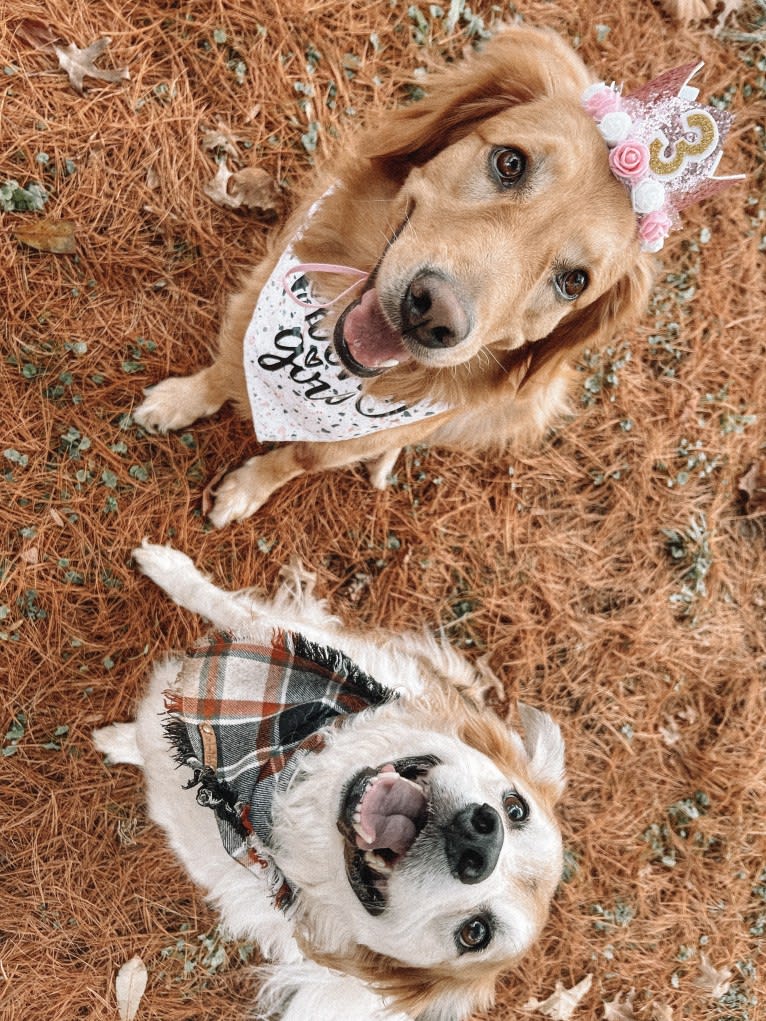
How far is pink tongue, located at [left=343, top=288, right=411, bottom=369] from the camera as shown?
2.17 m

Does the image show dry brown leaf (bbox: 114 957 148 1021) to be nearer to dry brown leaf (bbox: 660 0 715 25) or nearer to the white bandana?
the white bandana

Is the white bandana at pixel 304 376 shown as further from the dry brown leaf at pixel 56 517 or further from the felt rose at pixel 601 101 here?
the dry brown leaf at pixel 56 517

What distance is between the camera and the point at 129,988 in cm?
324

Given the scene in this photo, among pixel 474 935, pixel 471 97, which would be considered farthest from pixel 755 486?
pixel 474 935

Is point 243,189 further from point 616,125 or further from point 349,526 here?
point 616,125

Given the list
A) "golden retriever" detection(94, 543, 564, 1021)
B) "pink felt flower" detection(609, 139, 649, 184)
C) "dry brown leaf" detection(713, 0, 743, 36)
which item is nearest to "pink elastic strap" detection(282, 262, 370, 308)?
"pink felt flower" detection(609, 139, 649, 184)

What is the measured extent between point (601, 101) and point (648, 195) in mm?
299

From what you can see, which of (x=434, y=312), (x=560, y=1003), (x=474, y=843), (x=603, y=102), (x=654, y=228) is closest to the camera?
(x=474, y=843)

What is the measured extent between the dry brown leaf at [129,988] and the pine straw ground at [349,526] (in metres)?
0.05

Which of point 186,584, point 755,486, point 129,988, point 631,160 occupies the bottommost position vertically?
point 129,988

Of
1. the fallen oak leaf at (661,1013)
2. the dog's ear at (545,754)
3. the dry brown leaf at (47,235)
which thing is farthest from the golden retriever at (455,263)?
the fallen oak leaf at (661,1013)

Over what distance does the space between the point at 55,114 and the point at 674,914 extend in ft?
16.3

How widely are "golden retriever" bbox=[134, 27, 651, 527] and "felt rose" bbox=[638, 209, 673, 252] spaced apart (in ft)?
0.13

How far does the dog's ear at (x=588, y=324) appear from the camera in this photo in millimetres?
2443
